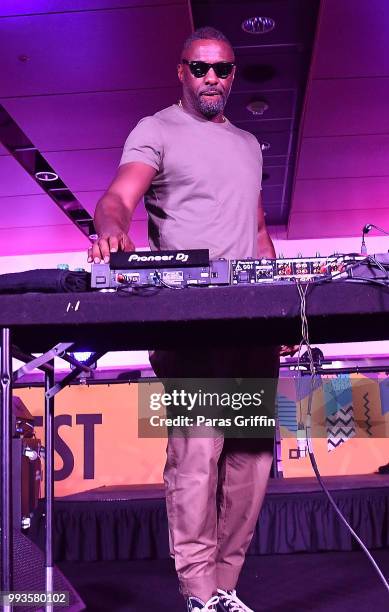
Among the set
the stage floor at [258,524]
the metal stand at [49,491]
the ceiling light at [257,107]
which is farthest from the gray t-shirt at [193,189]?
the ceiling light at [257,107]

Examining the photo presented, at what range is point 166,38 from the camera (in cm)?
370

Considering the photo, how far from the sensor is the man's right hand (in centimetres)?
122

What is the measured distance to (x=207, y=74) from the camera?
1663 millimetres

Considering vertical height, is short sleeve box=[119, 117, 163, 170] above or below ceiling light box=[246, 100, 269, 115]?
below

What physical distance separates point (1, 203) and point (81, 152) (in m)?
1.36

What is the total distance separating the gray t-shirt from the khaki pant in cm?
27

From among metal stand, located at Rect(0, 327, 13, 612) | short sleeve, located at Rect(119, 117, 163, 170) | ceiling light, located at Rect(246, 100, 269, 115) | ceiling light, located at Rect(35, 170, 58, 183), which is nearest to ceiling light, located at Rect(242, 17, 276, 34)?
ceiling light, located at Rect(246, 100, 269, 115)

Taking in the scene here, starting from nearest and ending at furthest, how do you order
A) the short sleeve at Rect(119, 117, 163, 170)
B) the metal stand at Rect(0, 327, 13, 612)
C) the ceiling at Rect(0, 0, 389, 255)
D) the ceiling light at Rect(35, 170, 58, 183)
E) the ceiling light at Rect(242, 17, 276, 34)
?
Answer: the metal stand at Rect(0, 327, 13, 612)
the short sleeve at Rect(119, 117, 163, 170)
the ceiling at Rect(0, 0, 389, 255)
the ceiling light at Rect(242, 17, 276, 34)
the ceiling light at Rect(35, 170, 58, 183)

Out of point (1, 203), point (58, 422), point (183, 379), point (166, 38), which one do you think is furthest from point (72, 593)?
point (1, 203)

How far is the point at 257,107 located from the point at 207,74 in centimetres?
325

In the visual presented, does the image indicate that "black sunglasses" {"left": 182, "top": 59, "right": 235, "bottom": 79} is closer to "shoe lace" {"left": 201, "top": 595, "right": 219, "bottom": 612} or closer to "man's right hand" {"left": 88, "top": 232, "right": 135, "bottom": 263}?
"man's right hand" {"left": 88, "top": 232, "right": 135, "bottom": 263}

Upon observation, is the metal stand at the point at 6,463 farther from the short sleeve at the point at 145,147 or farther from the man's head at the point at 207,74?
the man's head at the point at 207,74

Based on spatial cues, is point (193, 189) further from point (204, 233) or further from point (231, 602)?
point (231, 602)

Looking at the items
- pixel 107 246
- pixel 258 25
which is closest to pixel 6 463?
pixel 107 246
